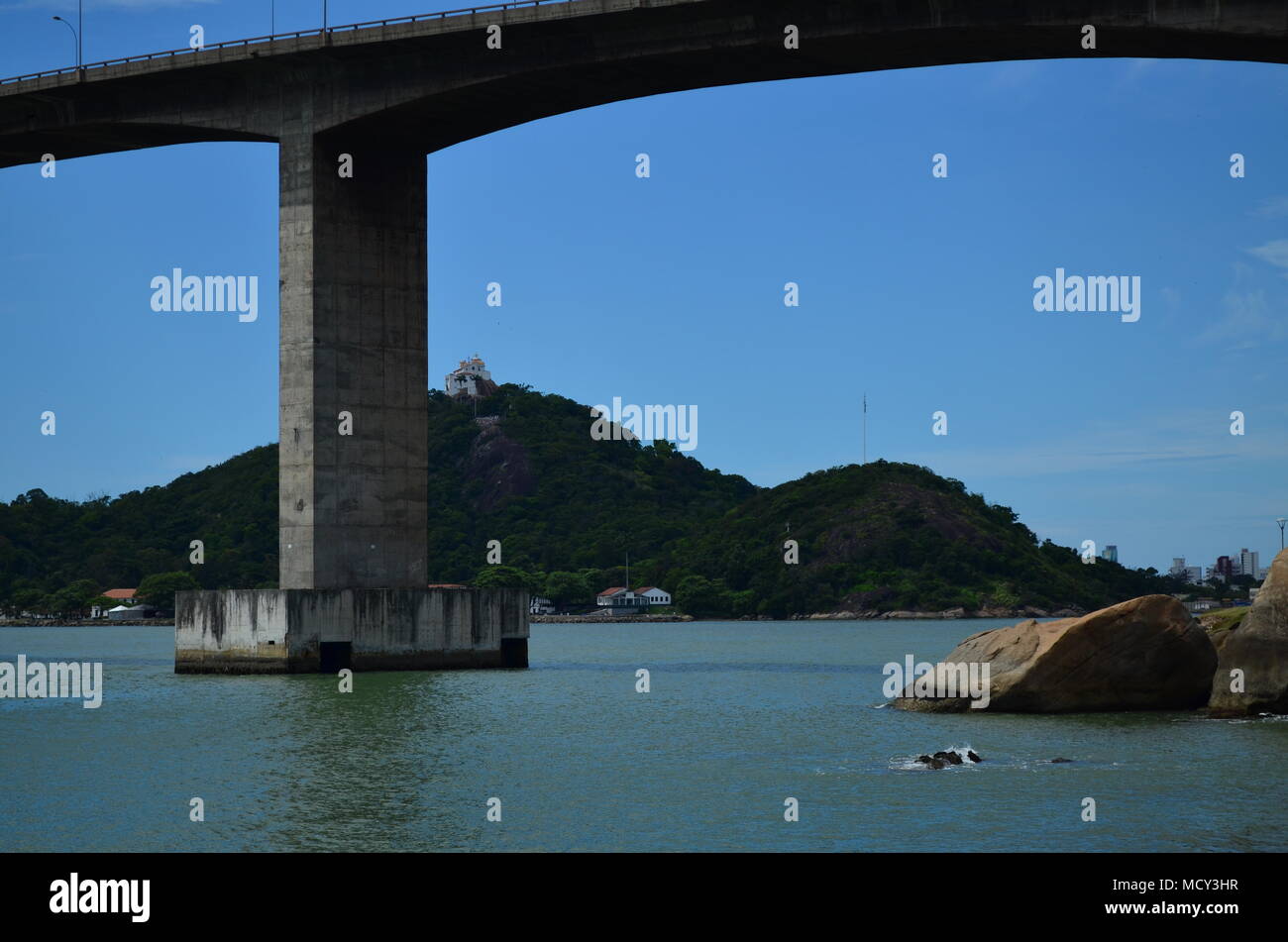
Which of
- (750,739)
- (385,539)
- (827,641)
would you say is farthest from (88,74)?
(827,641)

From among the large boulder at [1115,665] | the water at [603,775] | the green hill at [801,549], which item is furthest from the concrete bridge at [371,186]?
the green hill at [801,549]

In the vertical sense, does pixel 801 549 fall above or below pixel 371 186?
below

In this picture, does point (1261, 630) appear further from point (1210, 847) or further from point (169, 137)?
point (169, 137)

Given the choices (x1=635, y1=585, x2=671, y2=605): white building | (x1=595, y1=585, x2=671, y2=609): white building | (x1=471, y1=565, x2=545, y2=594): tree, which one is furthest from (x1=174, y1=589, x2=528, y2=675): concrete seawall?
(x1=635, y1=585, x2=671, y2=605): white building

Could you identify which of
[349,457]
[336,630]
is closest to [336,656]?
[336,630]

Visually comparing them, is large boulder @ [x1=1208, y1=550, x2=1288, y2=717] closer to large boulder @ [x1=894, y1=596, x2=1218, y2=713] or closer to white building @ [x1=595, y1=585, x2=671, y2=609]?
large boulder @ [x1=894, y1=596, x2=1218, y2=713]

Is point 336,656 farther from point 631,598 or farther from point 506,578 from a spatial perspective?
point 631,598

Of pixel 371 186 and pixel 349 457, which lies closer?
pixel 349 457
